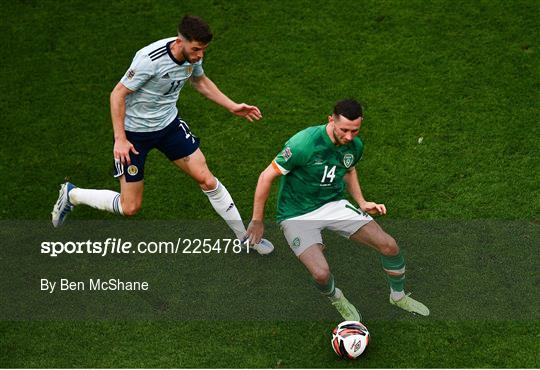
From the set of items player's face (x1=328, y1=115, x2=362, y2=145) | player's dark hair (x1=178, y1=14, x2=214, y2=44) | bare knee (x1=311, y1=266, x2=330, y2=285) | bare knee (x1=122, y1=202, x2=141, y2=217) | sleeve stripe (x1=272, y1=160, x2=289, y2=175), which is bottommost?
bare knee (x1=122, y1=202, x2=141, y2=217)

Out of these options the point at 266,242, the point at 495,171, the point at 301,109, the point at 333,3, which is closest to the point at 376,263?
the point at 266,242

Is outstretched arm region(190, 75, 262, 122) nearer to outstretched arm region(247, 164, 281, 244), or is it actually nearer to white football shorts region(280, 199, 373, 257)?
outstretched arm region(247, 164, 281, 244)

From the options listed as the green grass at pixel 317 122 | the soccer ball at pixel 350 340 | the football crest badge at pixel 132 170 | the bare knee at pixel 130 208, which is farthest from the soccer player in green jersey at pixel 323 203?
the bare knee at pixel 130 208

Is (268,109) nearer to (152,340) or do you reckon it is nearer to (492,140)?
(492,140)

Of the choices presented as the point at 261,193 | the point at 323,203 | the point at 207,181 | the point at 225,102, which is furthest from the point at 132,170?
the point at 323,203

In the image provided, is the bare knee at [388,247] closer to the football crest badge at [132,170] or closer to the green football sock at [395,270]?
the green football sock at [395,270]

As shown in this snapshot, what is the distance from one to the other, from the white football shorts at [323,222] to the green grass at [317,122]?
29.0 inches

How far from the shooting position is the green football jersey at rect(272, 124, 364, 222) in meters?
7.10

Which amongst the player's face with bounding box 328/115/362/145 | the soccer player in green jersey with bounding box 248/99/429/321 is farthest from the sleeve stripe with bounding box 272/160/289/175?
the player's face with bounding box 328/115/362/145

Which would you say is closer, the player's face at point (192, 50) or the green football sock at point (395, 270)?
the player's face at point (192, 50)

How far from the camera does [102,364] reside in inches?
284

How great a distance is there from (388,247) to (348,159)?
74 centimetres

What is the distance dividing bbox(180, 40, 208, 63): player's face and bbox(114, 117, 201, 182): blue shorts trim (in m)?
0.70

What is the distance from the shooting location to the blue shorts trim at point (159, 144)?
308 inches
